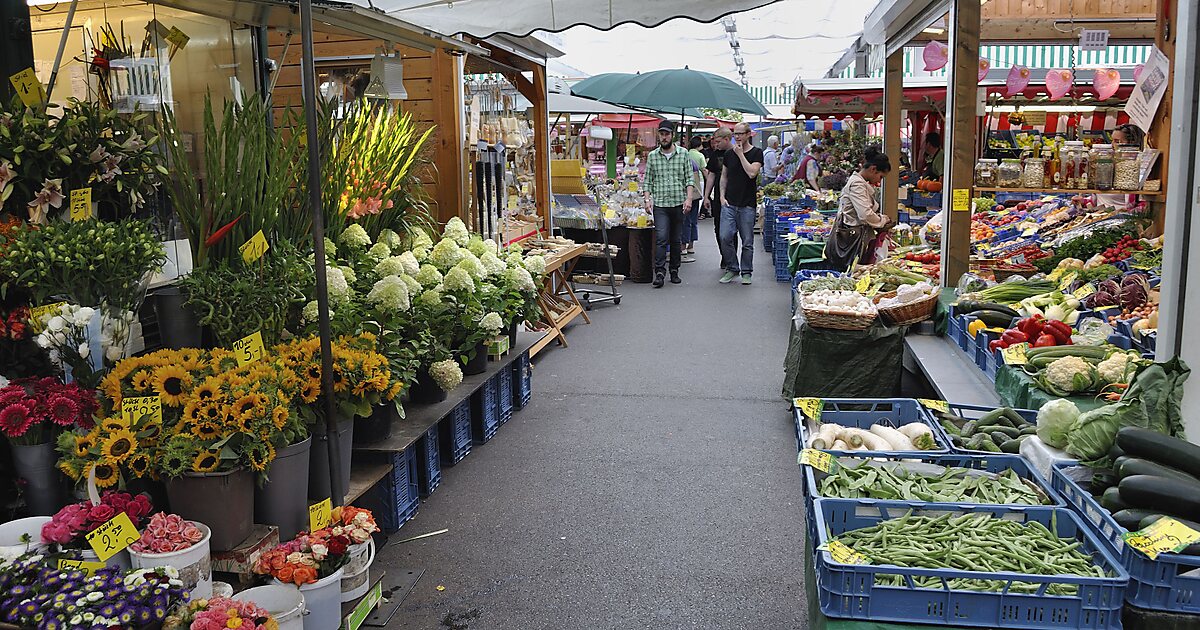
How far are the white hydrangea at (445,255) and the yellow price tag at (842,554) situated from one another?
3.27 m

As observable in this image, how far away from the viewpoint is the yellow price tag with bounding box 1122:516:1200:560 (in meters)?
2.20

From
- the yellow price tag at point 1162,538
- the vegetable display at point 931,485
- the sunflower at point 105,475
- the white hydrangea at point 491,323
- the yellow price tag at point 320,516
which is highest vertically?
the white hydrangea at point 491,323

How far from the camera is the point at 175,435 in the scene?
2.67 meters

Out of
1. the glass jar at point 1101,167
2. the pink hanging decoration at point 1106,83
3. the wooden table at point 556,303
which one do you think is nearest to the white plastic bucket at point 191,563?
the wooden table at point 556,303

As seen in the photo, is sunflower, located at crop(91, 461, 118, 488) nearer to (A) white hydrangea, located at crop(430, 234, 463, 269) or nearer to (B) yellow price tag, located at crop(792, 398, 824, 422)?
(B) yellow price tag, located at crop(792, 398, 824, 422)

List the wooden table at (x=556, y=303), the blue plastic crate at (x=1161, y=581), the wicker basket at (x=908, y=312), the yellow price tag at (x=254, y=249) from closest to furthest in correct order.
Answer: the blue plastic crate at (x=1161, y=581) → the yellow price tag at (x=254, y=249) → the wicker basket at (x=908, y=312) → the wooden table at (x=556, y=303)

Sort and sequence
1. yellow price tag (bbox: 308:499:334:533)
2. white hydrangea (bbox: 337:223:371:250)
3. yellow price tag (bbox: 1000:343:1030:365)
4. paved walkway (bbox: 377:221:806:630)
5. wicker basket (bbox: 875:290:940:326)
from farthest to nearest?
wicker basket (bbox: 875:290:940:326) < white hydrangea (bbox: 337:223:371:250) < yellow price tag (bbox: 1000:343:1030:365) < paved walkway (bbox: 377:221:806:630) < yellow price tag (bbox: 308:499:334:533)

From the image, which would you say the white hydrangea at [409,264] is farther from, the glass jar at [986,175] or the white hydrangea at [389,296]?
the glass jar at [986,175]

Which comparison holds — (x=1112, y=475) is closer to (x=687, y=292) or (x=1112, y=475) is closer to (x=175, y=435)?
(x=175, y=435)

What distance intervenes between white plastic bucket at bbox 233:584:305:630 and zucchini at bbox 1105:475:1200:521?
233 cm

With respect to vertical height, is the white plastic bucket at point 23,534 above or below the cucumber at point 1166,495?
below

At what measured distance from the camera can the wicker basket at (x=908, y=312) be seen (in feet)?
18.0

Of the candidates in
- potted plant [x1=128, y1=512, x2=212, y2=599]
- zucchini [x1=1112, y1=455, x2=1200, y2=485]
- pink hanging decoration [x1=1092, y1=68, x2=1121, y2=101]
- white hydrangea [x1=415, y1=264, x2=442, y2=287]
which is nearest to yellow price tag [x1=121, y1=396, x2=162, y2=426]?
potted plant [x1=128, y1=512, x2=212, y2=599]

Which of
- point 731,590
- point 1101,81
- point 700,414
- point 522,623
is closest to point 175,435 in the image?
point 522,623
